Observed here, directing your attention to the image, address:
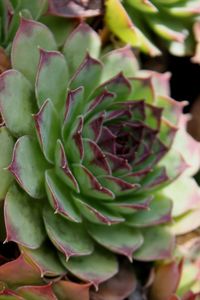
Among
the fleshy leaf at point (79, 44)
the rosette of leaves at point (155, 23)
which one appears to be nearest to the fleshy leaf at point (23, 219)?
the fleshy leaf at point (79, 44)

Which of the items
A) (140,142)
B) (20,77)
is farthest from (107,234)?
(20,77)

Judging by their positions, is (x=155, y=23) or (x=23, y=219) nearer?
(x=23, y=219)

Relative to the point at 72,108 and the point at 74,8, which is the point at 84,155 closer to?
the point at 72,108

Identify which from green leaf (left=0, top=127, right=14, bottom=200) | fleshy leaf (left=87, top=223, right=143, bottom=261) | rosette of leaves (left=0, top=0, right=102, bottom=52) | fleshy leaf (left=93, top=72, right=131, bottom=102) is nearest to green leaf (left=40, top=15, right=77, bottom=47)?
rosette of leaves (left=0, top=0, right=102, bottom=52)

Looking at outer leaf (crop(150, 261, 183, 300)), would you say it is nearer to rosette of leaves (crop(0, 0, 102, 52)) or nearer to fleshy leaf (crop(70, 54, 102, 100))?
fleshy leaf (crop(70, 54, 102, 100))

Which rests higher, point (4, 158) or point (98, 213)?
point (4, 158)

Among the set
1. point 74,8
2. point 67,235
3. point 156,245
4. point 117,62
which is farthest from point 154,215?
point 74,8
